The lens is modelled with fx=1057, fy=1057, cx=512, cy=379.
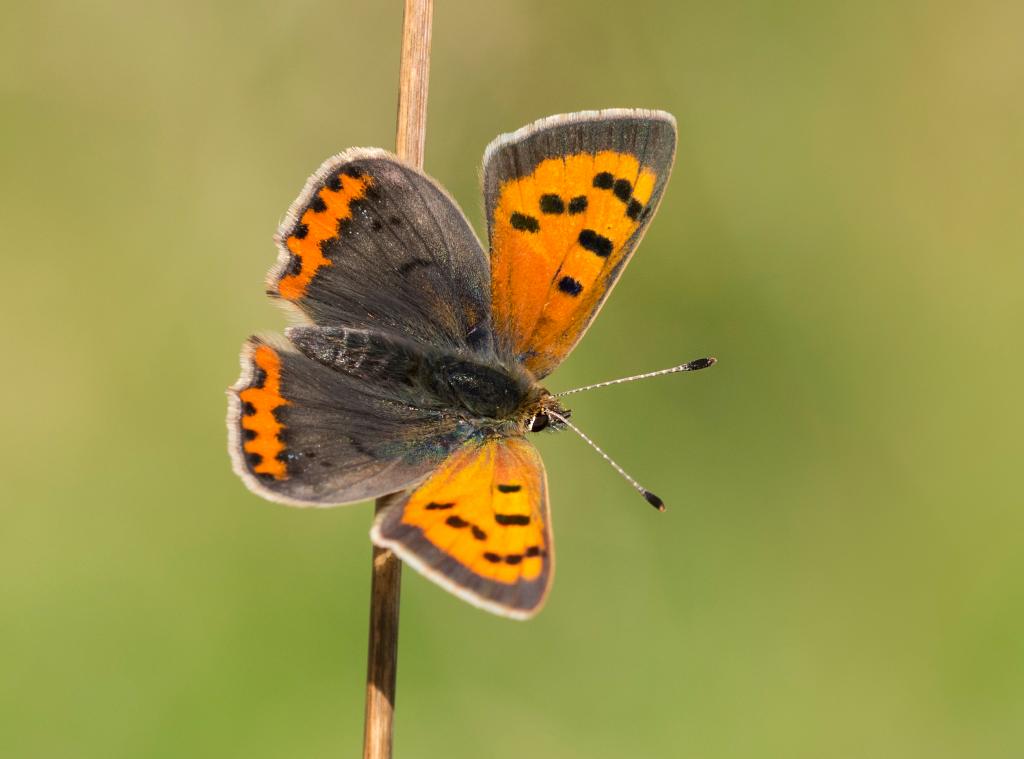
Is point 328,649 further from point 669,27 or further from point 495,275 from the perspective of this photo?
point 669,27

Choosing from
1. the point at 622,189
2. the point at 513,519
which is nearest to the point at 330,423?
the point at 513,519

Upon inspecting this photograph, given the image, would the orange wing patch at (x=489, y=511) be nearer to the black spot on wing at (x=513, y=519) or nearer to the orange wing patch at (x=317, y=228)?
the black spot on wing at (x=513, y=519)

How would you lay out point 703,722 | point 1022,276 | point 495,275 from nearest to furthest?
1. point 495,275
2. point 703,722
3. point 1022,276

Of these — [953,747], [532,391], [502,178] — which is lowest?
[953,747]

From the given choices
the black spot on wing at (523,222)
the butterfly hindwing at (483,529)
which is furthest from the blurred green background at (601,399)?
the black spot on wing at (523,222)

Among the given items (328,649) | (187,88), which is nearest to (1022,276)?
Result: (328,649)

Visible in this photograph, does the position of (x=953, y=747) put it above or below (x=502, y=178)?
below

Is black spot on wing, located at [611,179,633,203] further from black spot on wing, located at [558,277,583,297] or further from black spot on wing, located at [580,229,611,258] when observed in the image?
black spot on wing, located at [558,277,583,297]

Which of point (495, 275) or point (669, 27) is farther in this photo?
point (669, 27)
